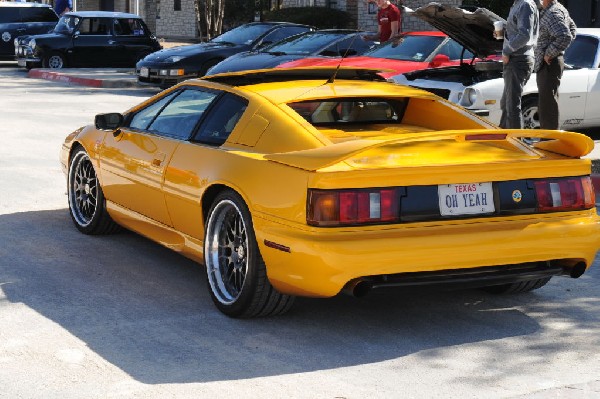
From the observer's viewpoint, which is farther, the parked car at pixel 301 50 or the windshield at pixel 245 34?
the windshield at pixel 245 34

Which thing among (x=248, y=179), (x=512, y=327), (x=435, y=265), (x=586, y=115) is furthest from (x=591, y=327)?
(x=586, y=115)

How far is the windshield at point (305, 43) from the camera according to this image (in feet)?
62.7

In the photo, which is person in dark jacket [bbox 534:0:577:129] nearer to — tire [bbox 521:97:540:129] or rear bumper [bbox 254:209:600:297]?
tire [bbox 521:97:540:129]

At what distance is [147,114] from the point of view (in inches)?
308

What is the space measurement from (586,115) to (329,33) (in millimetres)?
6654

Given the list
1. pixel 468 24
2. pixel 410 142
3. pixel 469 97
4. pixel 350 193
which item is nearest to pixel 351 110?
pixel 410 142

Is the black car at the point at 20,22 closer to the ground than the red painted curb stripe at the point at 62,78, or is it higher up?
higher up

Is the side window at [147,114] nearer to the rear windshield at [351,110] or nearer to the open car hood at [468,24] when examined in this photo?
the rear windshield at [351,110]

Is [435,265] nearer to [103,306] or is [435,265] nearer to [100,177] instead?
[103,306]

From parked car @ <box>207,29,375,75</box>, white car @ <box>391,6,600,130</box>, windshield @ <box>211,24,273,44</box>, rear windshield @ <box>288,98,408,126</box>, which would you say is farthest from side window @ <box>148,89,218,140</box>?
windshield @ <box>211,24,273,44</box>

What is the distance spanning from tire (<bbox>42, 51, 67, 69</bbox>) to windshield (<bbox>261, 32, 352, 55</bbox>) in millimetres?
8514

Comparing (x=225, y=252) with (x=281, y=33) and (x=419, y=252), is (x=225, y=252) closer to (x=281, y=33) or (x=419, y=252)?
(x=419, y=252)

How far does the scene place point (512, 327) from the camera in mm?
6344

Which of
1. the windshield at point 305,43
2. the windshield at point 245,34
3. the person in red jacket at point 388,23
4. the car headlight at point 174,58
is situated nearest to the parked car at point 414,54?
the person in red jacket at point 388,23
